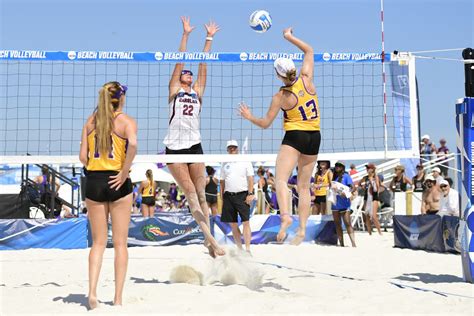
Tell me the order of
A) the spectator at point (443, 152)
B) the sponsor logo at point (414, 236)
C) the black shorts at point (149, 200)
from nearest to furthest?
the sponsor logo at point (414, 236)
the black shorts at point (149, 200)
the spectator at point (443, 152)

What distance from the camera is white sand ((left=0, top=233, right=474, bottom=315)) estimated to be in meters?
5.07

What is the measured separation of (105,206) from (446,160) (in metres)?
11.4

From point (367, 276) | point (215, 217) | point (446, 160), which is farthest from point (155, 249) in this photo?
point (446, 160)

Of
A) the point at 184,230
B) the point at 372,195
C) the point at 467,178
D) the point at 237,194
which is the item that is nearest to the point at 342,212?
the point at 372,195

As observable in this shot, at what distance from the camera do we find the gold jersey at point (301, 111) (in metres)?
5.86

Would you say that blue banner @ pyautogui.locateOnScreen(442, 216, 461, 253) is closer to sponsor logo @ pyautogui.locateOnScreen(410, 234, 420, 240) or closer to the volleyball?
sponsor logo @ pyautogui.locateOnScreen(410, 234, 420, 240)

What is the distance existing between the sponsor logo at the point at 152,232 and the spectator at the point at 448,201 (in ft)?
14.9

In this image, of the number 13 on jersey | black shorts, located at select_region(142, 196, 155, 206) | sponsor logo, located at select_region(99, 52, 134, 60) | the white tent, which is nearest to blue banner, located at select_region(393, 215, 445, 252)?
black shorts, located at select_region(142, 196, 155, 206)

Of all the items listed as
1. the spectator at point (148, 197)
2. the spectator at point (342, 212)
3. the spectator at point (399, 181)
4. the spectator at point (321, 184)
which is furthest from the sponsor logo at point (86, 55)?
the spectator at point (399, 181)

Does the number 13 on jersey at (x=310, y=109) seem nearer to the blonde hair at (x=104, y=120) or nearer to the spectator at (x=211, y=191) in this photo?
the blonde hair at (x=104, y=120)

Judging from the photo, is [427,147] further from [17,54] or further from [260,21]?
[17,54]

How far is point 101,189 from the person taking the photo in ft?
16.5

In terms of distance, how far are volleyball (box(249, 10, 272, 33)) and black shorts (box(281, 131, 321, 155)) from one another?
137cm

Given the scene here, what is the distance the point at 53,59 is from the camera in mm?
6922
